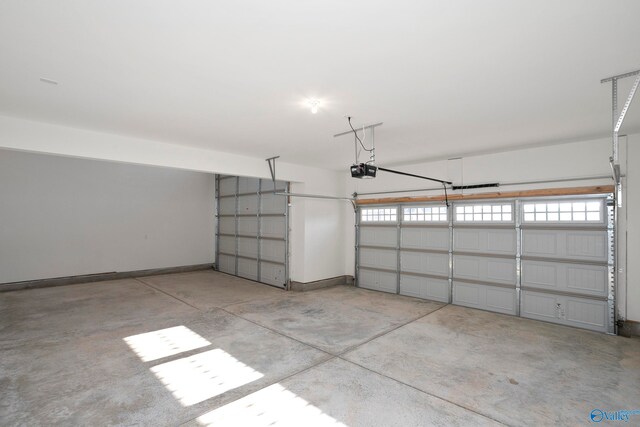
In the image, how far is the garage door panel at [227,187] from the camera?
29.5ft

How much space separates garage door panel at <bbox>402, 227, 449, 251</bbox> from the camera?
604 cm

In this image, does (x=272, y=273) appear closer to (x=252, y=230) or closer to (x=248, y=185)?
(x=252, y=230)

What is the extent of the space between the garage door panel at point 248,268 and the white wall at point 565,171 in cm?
422

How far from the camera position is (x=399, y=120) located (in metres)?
3.75

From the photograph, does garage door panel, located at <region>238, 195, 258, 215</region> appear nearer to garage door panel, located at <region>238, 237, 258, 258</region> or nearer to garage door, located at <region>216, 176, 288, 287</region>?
garage door, located at <region>216, 176, 288, 287</region>

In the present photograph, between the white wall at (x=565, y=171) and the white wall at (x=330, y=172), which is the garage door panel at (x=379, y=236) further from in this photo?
the white wall at (x=565, y=171)

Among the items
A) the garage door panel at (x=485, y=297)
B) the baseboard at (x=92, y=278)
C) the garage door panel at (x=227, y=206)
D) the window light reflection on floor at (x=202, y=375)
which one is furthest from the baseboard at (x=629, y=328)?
the baseboard at (x=92, y=278)

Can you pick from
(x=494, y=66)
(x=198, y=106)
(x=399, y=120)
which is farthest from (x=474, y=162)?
(x=198, y=106)

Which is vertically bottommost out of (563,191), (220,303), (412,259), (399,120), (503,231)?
(220,303)

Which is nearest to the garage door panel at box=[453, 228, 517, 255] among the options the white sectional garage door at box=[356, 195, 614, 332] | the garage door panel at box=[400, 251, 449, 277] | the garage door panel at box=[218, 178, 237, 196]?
the white sectional garage door at box=[356, 195, 614, 332]

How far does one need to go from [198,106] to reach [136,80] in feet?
2.23

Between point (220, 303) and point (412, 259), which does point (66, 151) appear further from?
point (412, 259)

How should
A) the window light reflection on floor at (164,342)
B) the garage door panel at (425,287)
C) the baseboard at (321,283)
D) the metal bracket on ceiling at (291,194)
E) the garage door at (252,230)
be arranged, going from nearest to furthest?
the window light reflection on floor at (164,342) → the garage door panel at (425,287) → the metal bracket on ceiling at (291,194) → the baseboard at (321,283) → the garage door at (252,230)

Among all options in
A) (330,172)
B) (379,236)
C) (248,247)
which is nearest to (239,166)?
(330,172)
